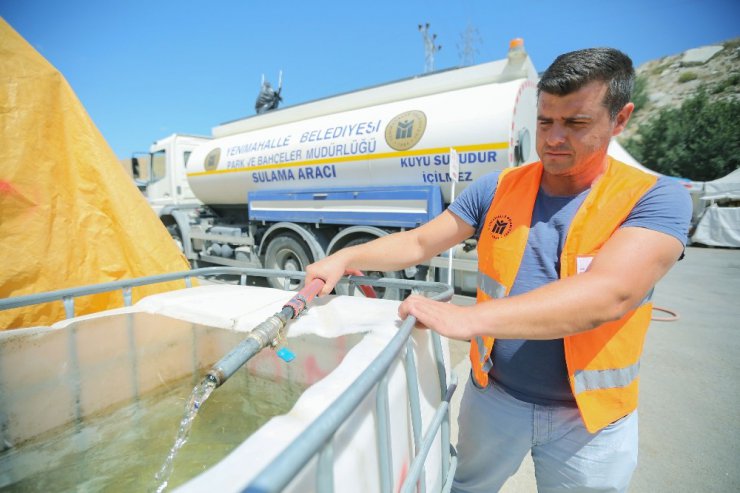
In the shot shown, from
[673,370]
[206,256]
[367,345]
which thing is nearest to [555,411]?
[367,345]

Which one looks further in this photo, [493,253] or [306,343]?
[306,343]

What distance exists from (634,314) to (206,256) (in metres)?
7.16

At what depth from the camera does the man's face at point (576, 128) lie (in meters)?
1.15

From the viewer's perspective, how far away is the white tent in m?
11.7

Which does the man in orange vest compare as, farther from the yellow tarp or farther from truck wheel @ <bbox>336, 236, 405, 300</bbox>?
truck wheel @ <bbox>336, 236, 405, 300</bbox>

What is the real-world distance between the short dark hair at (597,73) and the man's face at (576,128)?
0.06 ft

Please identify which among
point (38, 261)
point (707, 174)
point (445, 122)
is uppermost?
point (707, 174)

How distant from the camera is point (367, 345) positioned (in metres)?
1.18

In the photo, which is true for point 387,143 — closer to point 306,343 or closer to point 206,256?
point 306,343

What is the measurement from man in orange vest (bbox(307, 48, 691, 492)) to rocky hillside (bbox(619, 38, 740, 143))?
4467cm

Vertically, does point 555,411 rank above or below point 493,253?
below

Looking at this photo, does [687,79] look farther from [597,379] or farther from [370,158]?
[597,379]

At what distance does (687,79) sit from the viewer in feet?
148

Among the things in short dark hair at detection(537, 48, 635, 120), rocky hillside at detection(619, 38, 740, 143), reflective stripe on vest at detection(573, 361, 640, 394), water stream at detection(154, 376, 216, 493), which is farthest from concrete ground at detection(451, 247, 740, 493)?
rocky hillside at detection(619, 38, 740, 143)
